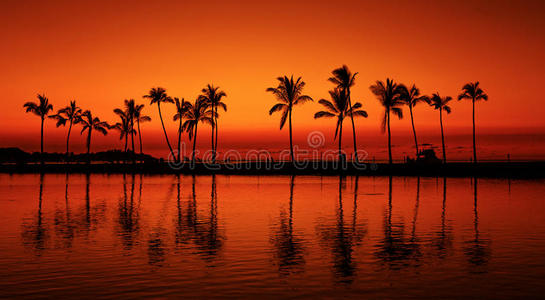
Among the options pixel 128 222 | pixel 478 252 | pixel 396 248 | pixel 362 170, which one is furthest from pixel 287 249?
pixel 362 170

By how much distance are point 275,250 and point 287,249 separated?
14.2 inches

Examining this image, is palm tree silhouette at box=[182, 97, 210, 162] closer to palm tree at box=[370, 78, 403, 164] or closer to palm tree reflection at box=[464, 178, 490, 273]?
palm tree at box=[370, 78, 403, 164]

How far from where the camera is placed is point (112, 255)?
13320mm

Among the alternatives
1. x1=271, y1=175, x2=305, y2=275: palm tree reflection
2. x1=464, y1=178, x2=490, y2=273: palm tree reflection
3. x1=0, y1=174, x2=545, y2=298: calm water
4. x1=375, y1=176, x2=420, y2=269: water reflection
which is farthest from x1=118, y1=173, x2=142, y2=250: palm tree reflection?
x1=464, y1=178, x2=490, y2=273: palm tree reflection

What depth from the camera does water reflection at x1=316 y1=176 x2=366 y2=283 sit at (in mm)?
11484

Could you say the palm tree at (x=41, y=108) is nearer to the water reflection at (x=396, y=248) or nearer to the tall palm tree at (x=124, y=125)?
the tall palm tree at (x=124, y=125)

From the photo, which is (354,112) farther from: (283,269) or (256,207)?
(283,269)

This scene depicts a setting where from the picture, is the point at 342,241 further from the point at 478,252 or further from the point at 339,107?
the point at 339,107

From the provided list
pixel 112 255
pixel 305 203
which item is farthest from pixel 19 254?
pixel 305 203

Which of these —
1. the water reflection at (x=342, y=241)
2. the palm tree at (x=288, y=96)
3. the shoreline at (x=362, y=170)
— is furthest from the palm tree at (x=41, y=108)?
the water reflection at (x=342, y=241)

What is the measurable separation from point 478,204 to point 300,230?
1274 cm

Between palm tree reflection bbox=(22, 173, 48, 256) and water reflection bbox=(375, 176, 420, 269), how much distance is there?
9.04 m

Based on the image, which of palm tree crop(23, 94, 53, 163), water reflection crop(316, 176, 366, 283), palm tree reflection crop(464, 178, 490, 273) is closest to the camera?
water reflection crop(316, 176, 366, 283)

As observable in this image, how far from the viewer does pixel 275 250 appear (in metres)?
14.0
